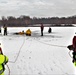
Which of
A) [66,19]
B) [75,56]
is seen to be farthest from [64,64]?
[66,19]

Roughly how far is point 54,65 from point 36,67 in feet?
2.84

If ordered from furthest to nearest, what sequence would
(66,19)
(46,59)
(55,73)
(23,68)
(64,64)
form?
(66,19) < (46,59) < (64,64) < (23,68) < (55,73)

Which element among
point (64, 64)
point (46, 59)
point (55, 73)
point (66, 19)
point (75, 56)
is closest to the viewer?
point (75, 56)

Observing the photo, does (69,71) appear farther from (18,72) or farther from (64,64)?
(18,72)

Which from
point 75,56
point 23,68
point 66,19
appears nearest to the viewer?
point 75,56

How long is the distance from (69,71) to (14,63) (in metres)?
2.95

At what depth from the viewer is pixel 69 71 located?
29.3 feet

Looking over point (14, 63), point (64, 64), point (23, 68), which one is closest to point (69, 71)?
point (64, 64)

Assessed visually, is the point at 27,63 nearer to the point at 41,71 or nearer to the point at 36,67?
the point at 36,67

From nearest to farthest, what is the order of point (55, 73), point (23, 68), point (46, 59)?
point (55, 73) → point (23, 68) → point (46, 59)

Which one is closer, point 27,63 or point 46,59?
point 27,63

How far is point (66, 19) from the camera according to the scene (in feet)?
642

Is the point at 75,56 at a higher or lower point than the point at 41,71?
higher

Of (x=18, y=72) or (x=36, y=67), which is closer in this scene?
(x=18, y=72)
